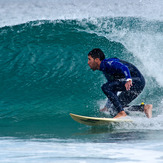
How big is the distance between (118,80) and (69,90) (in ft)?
9.19

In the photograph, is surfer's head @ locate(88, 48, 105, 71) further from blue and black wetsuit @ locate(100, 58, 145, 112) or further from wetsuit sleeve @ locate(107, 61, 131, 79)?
wetsuit sleeve @ locate(107, 61, 131, 79)

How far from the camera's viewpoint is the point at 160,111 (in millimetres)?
6871

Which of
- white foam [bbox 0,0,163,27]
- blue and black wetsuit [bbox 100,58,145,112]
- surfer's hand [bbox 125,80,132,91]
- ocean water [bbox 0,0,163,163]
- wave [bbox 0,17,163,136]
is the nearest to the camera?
ocean water [bbox 0,0,163,163]

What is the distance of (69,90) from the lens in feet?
27.5

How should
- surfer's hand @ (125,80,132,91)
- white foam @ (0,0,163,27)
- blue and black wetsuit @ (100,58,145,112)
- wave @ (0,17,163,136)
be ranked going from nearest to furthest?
surfer's hand @ (125,80,132,91), blue and black wetsuit @ (100,58,145,112), wave @ (0,17,163,136), white foam @ (0,0,163,27)

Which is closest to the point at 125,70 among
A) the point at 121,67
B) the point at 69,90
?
the point at 121,67

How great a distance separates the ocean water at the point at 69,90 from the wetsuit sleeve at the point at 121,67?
2.72ft

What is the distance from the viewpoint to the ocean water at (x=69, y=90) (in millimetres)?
3975

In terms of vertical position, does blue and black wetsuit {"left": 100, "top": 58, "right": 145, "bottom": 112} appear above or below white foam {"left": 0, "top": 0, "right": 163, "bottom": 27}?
below

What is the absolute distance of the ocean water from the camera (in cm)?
397

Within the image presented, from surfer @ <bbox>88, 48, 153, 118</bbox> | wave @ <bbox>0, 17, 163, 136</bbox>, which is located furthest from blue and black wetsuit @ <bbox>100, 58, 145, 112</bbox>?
wave @ <bbox>0, 17, 163, 136</bbox>

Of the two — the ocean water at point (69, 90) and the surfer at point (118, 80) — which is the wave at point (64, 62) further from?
the surfer at point (118, 80)

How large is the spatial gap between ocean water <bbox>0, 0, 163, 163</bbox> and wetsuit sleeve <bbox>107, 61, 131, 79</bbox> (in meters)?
0.83

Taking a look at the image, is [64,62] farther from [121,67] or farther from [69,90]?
[121,67]
